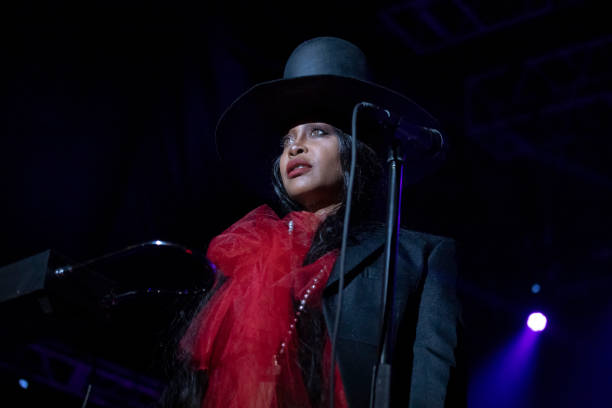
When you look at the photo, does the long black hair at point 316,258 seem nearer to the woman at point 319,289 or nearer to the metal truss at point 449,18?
the woman at point 319,289

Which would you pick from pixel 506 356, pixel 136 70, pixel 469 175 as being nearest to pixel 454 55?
pixel 469 175

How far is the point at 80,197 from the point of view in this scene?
453cm

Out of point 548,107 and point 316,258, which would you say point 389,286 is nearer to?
point 316,258

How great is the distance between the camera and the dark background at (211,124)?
4.27 metres

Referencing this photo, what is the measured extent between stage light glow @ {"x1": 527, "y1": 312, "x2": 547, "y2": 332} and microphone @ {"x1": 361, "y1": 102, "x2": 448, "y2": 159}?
6136 mm

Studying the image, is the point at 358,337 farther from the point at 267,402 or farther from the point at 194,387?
the point at 194,387

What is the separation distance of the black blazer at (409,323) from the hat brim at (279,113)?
614mm

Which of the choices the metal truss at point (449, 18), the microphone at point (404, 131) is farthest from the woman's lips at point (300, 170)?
the metal truss at point (449, 18)

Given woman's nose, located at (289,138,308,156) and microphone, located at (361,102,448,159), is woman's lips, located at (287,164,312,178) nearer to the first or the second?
woman's nose, located at (289,138,308,156)

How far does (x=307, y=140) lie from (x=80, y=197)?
276 centimetres

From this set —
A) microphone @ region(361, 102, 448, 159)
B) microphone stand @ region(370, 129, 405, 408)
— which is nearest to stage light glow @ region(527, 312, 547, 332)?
microphone @ region(361, 102, 448, 159)

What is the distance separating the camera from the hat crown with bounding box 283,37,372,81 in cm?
233

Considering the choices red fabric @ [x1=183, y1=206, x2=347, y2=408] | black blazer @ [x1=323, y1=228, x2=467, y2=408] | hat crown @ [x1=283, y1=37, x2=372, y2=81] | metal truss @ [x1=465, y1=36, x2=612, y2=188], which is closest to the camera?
black blazer @ [x1=323, y1=228, x2=467, y2=408]

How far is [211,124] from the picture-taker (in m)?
4.86
